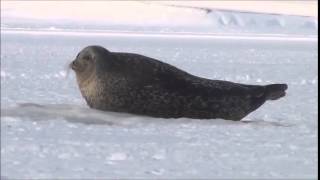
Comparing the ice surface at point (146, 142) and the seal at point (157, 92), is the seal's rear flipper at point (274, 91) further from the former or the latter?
the ice surface at point (146, 142)

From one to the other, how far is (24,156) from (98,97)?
1.29 m

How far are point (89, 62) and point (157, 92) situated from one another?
47 cm

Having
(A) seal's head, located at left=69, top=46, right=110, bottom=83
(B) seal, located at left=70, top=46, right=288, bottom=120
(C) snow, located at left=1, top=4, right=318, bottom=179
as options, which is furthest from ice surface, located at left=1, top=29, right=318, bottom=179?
(A) seal's head, located at left=69, top=46, right=110, bottom=83

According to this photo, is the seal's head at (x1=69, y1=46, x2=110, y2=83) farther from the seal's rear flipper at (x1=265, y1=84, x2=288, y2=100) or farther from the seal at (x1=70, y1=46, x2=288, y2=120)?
the seal's rear flipper at (x1=265, y1=84, x2=288, y2=100)

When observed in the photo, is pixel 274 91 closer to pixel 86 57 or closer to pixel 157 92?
pixel 157 92

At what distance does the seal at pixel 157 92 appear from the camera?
4.03 meters

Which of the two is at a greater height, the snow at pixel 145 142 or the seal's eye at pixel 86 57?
the seal's eye at pixel 86 57

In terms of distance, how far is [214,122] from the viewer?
3.87 metres

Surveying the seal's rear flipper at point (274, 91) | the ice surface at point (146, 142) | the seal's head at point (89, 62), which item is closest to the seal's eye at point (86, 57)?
the seal's head at point (89, 62)

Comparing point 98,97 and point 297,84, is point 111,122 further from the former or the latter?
point 297,84

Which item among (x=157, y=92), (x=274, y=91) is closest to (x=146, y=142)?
(x=157, y=92)

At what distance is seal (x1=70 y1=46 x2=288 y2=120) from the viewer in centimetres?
403

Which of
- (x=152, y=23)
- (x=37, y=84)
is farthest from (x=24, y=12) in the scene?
(x=37, y=84)

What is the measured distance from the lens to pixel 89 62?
4199 millimetres
